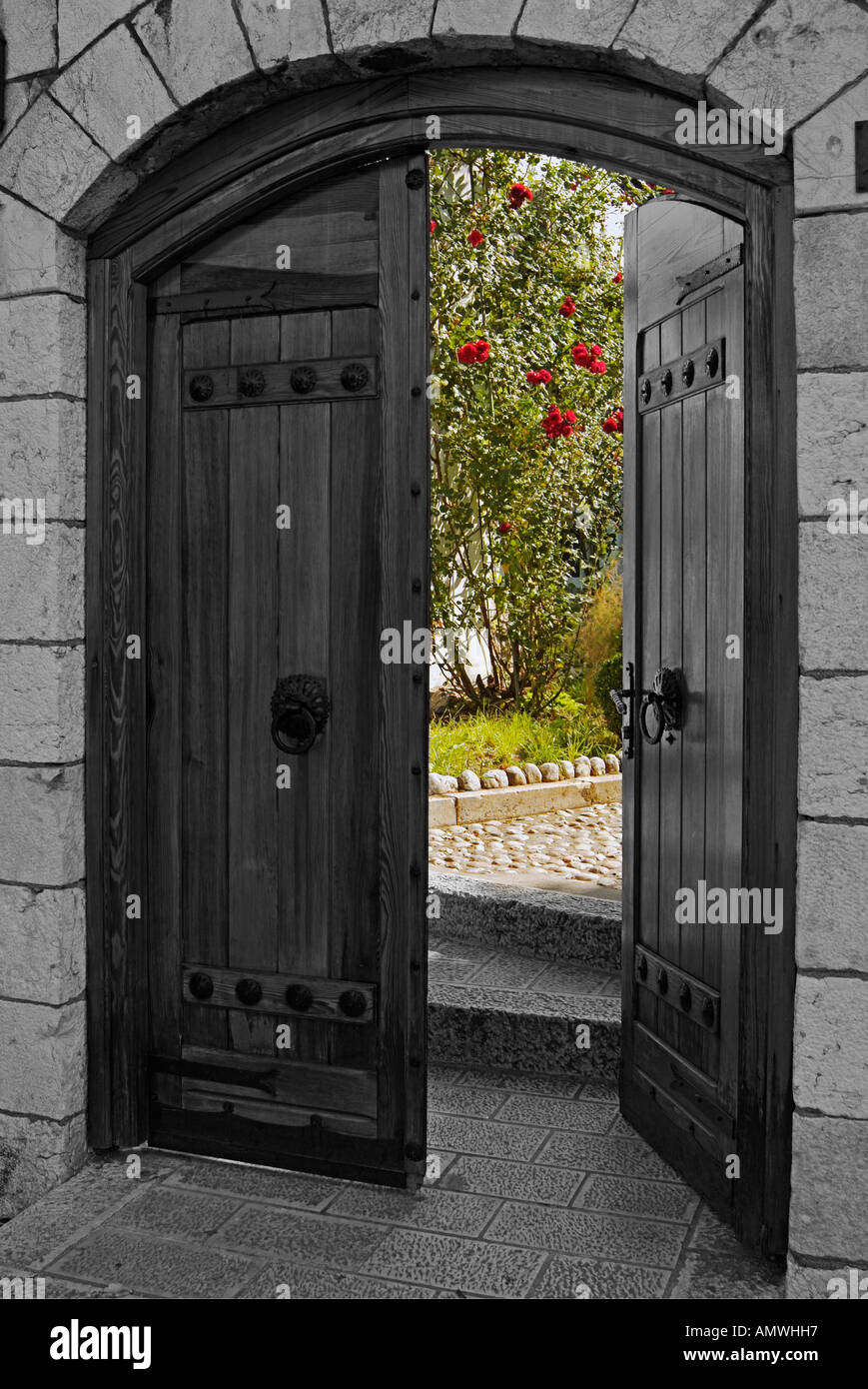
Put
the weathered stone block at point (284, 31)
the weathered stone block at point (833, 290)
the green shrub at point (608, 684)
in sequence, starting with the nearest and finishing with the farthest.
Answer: the weathered stone block at point (833, 290) → the weathered stone block at point (284, 31) → the green shrub at point (608, 684)

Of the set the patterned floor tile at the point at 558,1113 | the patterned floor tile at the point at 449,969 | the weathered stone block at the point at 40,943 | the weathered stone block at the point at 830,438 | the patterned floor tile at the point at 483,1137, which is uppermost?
the weathered stone block at the point at 830,438

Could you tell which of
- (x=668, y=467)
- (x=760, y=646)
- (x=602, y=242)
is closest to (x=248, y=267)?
(x=668, y=467)

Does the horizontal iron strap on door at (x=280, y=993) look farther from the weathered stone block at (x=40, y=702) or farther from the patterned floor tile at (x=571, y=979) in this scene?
the patterned floor tile at (x=571, y=979)

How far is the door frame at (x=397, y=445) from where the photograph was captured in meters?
2.78

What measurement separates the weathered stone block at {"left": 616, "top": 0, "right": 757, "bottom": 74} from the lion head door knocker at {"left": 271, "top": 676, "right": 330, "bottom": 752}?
172 cm

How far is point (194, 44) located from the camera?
3.06 metres

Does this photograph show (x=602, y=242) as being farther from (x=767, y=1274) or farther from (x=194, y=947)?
(x=767, y=1274)

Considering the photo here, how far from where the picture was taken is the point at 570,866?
19.2 ft

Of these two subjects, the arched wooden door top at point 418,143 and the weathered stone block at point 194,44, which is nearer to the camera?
the arched wooden door top at point 418,143

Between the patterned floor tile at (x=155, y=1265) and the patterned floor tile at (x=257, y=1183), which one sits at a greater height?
the patterned floor tile at (x=257, y=1183)

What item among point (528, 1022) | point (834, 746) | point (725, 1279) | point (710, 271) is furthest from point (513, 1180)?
point (710, 271)

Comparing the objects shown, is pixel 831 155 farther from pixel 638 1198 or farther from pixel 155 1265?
pixel 155 1265

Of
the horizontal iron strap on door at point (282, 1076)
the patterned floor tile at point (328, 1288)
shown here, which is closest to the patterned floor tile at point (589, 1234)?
the patterned floor tile at point (328, 1288)

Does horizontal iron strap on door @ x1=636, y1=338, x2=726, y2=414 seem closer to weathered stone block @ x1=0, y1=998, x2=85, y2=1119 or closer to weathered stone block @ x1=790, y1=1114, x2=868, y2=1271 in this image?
weathered stone block @ x1=790, y1=1114, x2=868, y2=1271
